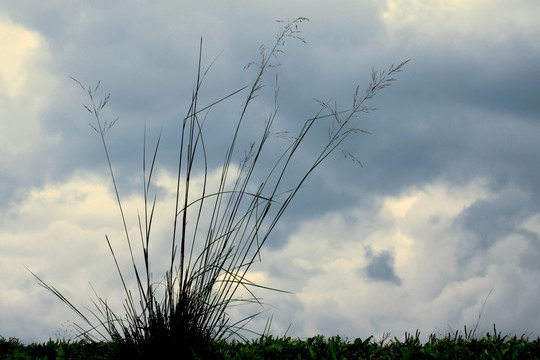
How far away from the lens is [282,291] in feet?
9.69

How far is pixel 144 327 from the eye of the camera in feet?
9.12

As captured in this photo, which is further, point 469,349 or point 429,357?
point 469,349

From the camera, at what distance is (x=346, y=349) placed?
321cm

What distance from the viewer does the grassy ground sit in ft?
9.96

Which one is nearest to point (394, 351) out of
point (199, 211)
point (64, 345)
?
point (199, 211)

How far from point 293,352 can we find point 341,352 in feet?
1.03

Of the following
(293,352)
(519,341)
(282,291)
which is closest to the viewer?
(282,291)

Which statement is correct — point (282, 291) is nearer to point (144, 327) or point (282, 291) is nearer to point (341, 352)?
point (341, 352)

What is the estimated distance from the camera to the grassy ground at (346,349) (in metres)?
3.04

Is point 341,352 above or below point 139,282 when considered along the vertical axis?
below

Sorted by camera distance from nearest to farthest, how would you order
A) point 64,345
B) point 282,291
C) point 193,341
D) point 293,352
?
1. point 193,341
2. point 282,291
3. point 293,352
4. point 64,345

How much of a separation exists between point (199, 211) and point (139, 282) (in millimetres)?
523

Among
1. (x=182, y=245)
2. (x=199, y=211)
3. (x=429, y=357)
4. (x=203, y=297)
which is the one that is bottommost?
(x=429, y=357)

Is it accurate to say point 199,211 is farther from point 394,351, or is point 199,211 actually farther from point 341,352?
point 394,351
